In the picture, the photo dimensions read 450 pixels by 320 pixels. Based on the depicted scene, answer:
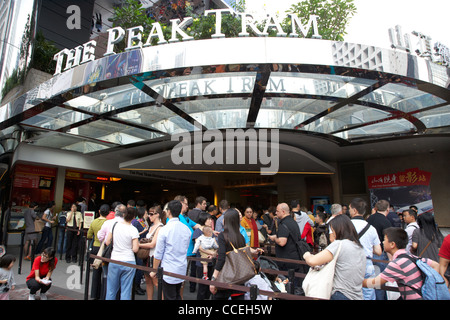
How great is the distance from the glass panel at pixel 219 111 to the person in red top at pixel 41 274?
4.81 metres

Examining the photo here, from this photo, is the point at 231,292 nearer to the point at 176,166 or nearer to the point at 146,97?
the point at 146,97

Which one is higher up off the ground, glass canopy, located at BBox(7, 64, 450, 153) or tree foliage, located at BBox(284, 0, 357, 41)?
tree foliage, located at BBox(284, 0, 357, 41)

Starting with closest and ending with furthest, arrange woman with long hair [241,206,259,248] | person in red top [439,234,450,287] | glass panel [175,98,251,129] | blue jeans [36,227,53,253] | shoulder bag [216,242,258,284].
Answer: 1. shoulder bag [216,242,258,284]
2. person in red top [439,234,450,287]
3. woman with long hair [241,206,259,248]
4. glass panel [175,98,251,129]
5. blue jeans [36,227,53,253]

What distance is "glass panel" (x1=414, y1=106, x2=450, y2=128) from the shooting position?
27.6 feet

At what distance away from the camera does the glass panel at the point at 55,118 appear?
8060mm

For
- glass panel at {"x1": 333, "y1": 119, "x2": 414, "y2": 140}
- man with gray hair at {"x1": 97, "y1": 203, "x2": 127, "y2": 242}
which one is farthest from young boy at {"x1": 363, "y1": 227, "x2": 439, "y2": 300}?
glass panel at {"x1": 333, "y1": 119, "x2": 414, "y2": 140}

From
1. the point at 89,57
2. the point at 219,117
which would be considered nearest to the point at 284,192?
→ the point at 219,117

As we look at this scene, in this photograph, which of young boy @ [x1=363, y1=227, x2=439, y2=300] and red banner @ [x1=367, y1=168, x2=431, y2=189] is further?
red banner @ [x1=367, y1=168, x2=431, y2=189]

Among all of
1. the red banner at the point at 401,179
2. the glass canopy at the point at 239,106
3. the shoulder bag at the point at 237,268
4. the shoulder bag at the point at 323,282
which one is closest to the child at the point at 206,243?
the shoulder bag at the point at 237,268

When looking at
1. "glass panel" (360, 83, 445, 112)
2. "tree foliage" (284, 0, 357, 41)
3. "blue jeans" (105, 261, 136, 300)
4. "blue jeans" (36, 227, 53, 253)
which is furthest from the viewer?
"tree foliage" (284, 0, 357, 41)

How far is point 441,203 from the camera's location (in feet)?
47.3

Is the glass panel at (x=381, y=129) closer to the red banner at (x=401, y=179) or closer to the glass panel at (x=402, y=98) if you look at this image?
the glass panel at (x=402, y=98)

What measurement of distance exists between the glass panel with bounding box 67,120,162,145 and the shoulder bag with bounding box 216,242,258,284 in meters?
7.82

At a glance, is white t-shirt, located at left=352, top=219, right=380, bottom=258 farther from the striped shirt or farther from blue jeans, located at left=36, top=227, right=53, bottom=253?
blue jeans, located at left=36, top=227, right=53, bottom=253
